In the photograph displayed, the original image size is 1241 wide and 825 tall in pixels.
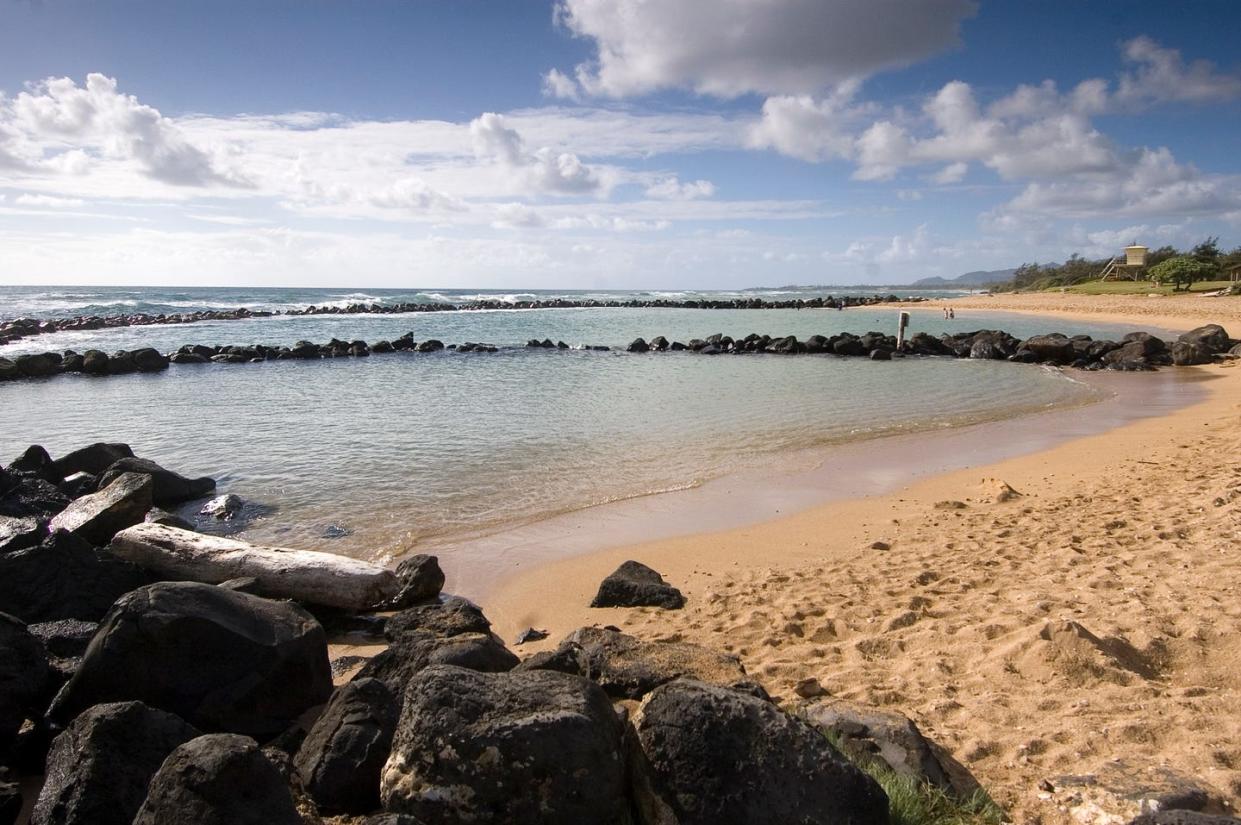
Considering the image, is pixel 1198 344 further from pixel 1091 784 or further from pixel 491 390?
pixel 1091 784

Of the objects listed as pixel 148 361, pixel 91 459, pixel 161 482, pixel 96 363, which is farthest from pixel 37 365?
pixel 161 482

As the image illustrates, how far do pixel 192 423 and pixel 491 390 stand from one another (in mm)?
7437

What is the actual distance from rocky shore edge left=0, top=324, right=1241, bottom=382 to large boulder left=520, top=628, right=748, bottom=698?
82.2 ft

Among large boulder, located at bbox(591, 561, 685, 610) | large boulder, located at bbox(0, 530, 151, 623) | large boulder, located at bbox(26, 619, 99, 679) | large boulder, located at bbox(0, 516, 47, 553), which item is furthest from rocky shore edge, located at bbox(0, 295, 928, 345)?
large boulder, located at bbox(591, 561, 685, 610)

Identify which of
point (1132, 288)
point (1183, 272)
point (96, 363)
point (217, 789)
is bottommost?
point (217, 789)

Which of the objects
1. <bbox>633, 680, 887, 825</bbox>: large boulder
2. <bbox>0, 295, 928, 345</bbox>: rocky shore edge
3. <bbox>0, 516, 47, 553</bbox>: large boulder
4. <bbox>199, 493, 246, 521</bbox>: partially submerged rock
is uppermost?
<bbox>0, 295, 928, 345</bbox>: rocky shore edge

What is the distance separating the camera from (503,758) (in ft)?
9.37

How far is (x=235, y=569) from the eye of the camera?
259 inches

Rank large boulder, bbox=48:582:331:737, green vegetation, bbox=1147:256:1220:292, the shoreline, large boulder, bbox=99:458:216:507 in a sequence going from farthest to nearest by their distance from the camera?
green vegetation, bbox=1147:256:1220:292, large boulder, bbox=99:458:216:507, the shoreline, large boulder, bbox=48:582:331:737

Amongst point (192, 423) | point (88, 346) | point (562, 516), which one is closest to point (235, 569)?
point (562, 516)

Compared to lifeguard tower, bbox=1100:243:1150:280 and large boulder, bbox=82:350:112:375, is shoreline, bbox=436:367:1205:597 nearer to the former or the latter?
large boulder, bbox=82:350:112:375

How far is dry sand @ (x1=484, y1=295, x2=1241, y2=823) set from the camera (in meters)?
4.04

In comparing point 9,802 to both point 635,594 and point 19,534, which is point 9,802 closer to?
point 19,534

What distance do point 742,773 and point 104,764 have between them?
9.05 ft
